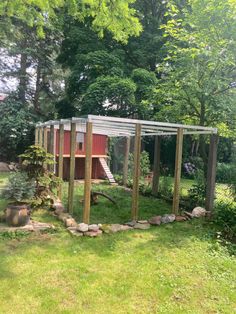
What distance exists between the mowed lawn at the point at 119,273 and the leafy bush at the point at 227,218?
0.93ft

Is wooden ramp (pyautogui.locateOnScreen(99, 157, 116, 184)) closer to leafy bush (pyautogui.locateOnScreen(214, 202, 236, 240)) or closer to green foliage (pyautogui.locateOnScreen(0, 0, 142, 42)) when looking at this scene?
leafy bush (pyautogui.locateOnScreen(214, 202, 236, 240))

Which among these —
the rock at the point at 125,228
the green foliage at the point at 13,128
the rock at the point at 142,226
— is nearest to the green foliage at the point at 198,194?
the rock at the point at 142,226

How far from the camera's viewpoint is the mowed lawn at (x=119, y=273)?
312cm

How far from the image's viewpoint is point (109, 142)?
14219mm

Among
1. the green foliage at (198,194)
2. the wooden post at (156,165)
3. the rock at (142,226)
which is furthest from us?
the wooden post at (156,165)

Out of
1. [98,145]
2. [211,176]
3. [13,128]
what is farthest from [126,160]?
[13,128]

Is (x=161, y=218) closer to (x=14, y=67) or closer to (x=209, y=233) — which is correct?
(x=209, y=233)

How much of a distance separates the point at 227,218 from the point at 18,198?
4.11m

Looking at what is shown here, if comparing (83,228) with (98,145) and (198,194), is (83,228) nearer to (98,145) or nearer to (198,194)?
(198,194)

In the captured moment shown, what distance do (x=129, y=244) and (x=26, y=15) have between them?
4.35 m

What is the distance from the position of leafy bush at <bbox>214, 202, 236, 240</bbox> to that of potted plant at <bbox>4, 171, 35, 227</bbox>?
3.69m

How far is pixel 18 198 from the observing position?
18.1 feet

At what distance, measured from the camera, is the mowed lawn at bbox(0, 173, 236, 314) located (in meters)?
3.12

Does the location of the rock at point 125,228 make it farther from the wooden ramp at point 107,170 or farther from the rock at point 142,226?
the wooden ramp at point 107,170
